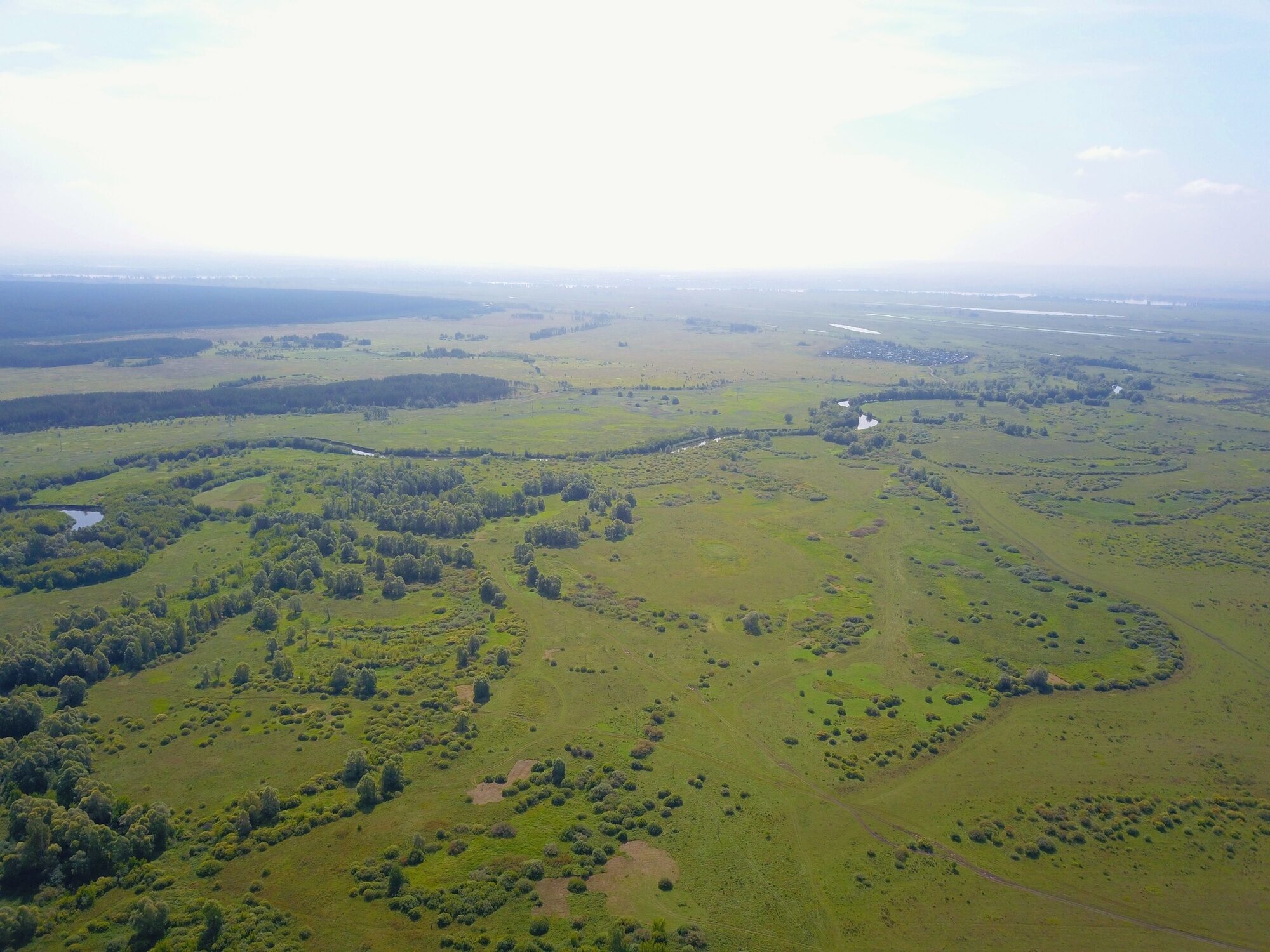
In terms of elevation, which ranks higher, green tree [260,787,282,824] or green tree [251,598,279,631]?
green tree [251,598,279,631]

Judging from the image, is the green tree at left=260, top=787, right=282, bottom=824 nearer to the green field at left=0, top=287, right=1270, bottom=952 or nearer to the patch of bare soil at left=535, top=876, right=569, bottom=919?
the green field at left=0, top=287, right=1270, bottom=952

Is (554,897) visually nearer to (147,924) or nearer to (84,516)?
(147,924)

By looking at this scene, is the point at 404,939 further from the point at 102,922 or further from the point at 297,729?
the point at 297,729

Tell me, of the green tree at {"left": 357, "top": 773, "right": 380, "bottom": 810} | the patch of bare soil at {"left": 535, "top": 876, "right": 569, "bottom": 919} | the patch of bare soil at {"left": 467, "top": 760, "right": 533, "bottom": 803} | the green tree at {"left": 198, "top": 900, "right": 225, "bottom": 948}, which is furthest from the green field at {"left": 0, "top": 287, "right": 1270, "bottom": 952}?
the green tree at {"left": 357, "top": 773, "right": 380, "bottom": 810}

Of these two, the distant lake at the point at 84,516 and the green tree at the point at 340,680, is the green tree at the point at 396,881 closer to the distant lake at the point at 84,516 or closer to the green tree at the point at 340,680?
the green tree at the point at 340,680

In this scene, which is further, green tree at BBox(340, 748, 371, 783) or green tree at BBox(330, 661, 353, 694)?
green tree at BBox(330, 661, 353, 694)

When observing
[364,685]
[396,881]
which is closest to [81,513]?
[364,685]

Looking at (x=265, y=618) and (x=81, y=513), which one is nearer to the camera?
(x=265, y=618)
